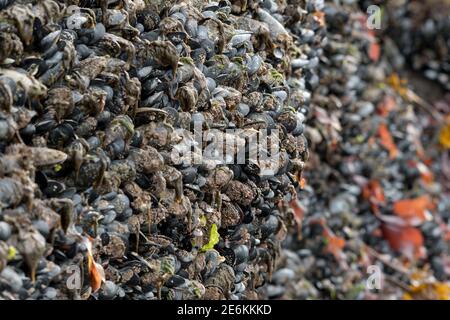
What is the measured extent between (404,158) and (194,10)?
3.07 m

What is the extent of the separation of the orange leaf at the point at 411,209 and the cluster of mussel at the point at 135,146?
7.44 ft

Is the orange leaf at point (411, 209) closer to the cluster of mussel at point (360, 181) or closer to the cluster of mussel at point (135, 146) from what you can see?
the cluster of mussel at point (360, 181)

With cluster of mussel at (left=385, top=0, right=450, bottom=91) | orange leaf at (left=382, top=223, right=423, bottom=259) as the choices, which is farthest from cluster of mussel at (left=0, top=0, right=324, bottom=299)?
cluster of mussel at (left=385, top=0, right=450, bottom=91)

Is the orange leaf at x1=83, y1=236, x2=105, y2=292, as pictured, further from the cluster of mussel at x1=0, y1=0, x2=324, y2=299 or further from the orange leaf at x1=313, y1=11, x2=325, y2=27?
the orange leaf at x1=313, y1=11, x2=325, y2=27

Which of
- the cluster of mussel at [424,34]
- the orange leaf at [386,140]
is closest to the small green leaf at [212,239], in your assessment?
the orange leaf at [386,140]

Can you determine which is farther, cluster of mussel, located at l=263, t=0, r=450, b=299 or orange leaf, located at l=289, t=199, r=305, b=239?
cluster of mussel, located at l=263, t=0, r=450, b=299

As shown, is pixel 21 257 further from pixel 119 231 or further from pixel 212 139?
pixel 212 139

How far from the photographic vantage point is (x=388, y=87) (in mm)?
5246

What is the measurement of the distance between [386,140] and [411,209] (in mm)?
436

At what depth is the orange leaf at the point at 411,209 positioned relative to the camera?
194 inches

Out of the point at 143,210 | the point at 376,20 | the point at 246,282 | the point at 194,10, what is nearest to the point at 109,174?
the point at 143,210

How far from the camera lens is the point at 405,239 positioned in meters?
4.87

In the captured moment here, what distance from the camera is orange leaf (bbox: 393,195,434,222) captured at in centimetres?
493

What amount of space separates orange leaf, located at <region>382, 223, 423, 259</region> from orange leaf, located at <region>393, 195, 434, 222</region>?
0.08m
